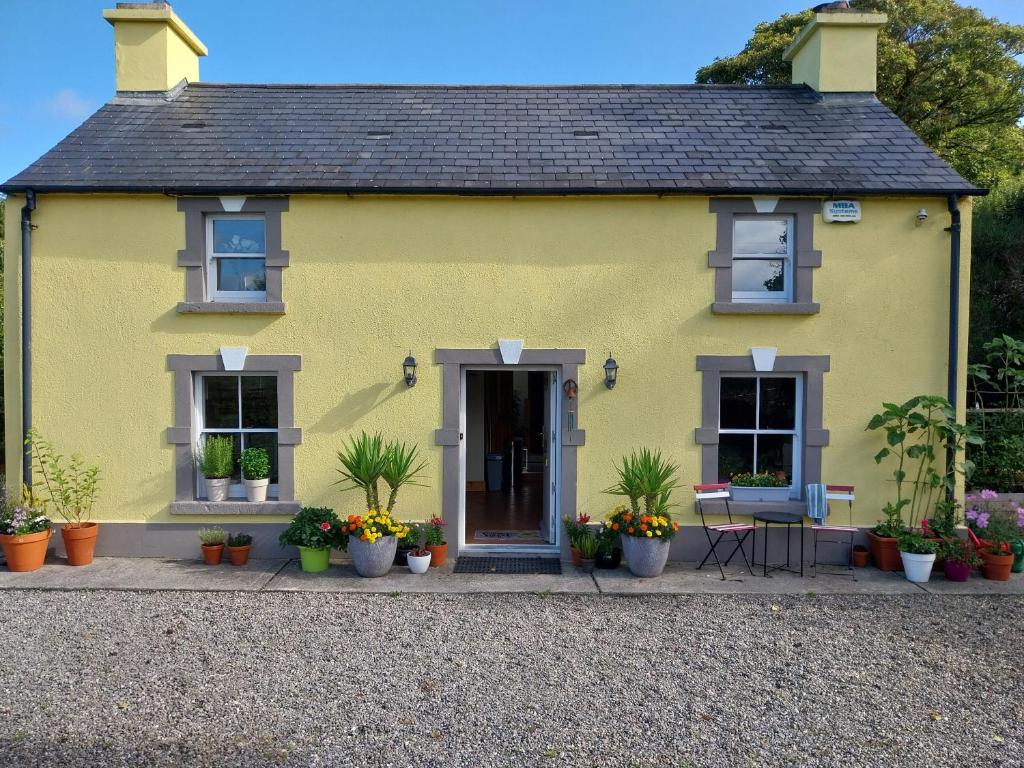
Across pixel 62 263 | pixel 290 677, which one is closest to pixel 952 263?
pixel 290 677

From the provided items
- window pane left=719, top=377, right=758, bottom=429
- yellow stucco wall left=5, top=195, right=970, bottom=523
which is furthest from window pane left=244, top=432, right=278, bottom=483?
window pane left=719, top=377, right=758, bottom=429

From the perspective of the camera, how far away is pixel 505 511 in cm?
1061

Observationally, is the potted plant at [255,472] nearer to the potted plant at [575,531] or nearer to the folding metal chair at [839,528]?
the potted plant at [575,531]

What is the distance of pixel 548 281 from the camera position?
313 inches

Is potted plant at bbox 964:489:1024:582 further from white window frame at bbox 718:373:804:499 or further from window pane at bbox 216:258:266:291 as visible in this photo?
window pane at bbox 216:258:266:291

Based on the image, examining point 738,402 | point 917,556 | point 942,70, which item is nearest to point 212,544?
point 738,402

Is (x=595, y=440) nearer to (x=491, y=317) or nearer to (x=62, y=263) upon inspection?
(x=491, y=317)

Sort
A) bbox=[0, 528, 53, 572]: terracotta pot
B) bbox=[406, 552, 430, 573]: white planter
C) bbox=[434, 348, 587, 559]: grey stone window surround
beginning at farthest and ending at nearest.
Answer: bbox=[434, 348, 587, 559]: grey stone window surround < bbox=[406, 552, 430, 573]: white planter < bbox=[0, 528, 53, 572]: terracotta pot

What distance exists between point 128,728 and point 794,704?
14.4 ft

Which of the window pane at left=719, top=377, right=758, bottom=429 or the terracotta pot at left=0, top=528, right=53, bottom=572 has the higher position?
the window pane at left=719, top=377, right=758, bottom=429

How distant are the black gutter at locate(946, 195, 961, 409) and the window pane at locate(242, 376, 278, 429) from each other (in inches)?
318

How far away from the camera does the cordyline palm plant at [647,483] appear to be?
293 inches

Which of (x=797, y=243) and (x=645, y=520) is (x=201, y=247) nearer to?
(x=645, y=520)

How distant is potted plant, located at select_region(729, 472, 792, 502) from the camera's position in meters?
A: 7.96
